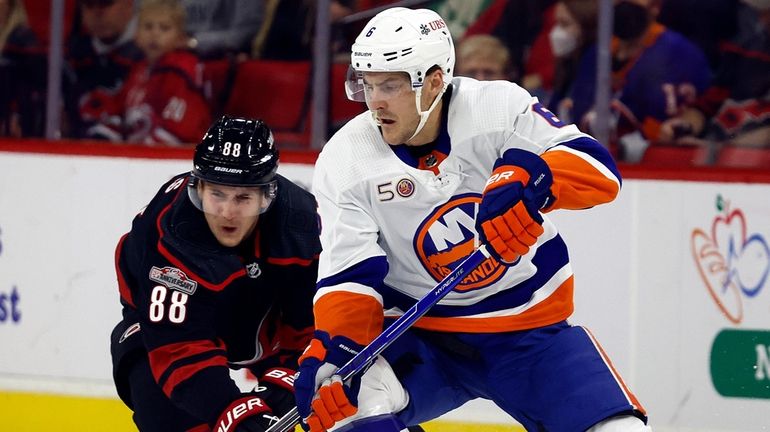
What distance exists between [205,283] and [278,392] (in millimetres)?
310

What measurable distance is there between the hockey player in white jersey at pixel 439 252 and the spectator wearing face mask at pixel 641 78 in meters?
1.23

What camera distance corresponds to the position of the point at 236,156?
8.90 ft

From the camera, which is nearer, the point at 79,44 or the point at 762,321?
the point at 762,321

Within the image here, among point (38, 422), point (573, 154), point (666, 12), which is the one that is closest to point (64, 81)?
point (38, 422)

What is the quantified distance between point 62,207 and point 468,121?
1.96 m

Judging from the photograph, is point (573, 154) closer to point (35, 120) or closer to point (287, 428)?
point (287, 428)

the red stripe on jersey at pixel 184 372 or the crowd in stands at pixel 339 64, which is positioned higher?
the crowd in stands at pixel 339 64

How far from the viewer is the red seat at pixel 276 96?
4.14 metres

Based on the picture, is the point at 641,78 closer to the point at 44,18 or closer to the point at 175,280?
the point at 175,280

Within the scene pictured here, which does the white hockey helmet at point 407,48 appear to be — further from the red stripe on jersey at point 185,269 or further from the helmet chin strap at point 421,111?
the red stripe on jersey at point 185,269

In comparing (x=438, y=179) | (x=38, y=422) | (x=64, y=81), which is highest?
(x=438, y=179)

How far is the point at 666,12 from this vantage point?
12.7ft

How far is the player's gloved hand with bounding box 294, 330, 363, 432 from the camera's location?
248cm

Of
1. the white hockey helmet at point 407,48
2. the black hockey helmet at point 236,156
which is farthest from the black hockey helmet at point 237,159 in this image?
the white hockey helmet at point 407,48
